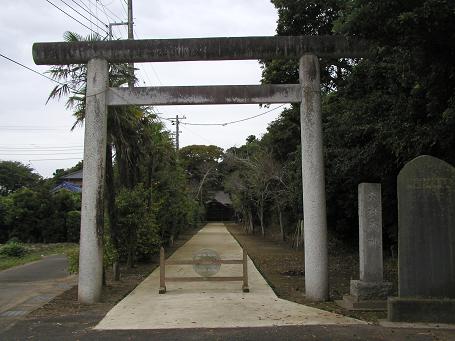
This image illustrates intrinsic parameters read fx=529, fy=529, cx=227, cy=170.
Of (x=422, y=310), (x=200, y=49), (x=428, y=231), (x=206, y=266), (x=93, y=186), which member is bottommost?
(x=422, y=310)

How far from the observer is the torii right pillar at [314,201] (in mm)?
11008

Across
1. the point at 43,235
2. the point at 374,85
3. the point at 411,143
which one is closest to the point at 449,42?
the point at 411,143

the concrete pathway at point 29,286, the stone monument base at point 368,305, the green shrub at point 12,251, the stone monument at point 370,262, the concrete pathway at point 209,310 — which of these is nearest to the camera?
the concrete pathway at point 209,310

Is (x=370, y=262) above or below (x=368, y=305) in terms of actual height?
above

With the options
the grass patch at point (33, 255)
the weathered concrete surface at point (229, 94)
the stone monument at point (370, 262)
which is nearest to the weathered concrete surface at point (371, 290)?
the stone monument at point (370, 262)

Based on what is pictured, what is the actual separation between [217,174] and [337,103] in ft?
142

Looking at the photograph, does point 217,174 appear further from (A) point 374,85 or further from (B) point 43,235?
(A) point 374,85

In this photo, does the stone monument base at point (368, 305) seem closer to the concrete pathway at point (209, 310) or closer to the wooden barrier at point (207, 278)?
the concrete pathway at point (209, 310)

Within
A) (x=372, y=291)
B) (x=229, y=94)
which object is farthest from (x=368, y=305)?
(x=229, y=94)

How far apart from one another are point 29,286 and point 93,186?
4.88 meters

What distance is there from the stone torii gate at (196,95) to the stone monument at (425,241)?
2.47 meters

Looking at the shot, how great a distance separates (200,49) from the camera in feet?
37.2

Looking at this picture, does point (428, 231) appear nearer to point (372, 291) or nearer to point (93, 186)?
point (372, 291)

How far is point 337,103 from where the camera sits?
1773cm
